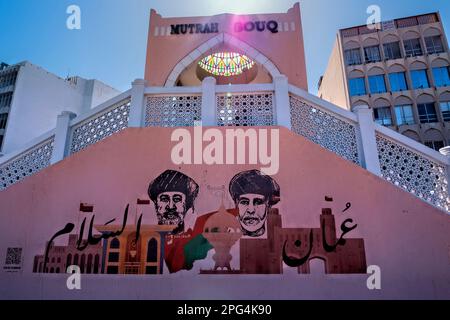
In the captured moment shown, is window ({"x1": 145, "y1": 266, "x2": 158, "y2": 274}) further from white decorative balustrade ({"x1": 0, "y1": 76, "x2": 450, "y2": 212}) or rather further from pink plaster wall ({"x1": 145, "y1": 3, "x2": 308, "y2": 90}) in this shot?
pink plaster wall ({"x1": 145, "y1": 3, "x2": 308, "y2": 90})

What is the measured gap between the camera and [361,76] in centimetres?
2283

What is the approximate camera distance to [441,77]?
21734 millimetres

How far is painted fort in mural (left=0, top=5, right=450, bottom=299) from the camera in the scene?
454 cm

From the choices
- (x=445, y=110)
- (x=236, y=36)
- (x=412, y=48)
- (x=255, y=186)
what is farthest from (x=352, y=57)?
(x=255, y=186)

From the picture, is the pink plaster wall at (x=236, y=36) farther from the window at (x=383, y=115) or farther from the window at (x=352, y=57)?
the window at (x=352, y=57)

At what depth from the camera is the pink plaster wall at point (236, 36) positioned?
25.6 ft

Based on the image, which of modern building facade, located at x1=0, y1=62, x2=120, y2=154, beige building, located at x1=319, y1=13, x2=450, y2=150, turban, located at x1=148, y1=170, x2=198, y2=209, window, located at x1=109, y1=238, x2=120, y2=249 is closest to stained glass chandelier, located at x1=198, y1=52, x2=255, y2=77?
turban, located at x1=148, y1=170, x2=198, y2=209

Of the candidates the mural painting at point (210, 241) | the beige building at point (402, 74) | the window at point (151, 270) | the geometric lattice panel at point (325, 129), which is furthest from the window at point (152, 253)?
the beige building at point (402, 74)

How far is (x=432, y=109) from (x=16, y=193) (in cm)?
2376

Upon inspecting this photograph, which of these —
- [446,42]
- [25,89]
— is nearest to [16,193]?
[25,89]

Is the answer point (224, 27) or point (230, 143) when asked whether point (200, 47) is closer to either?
point (224, 27)

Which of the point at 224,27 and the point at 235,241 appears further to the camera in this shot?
the point at 224,27

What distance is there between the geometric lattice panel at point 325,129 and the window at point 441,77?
2081 centimetres

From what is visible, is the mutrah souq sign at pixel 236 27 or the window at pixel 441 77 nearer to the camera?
the mutrah souq sign at pixel 236 27
